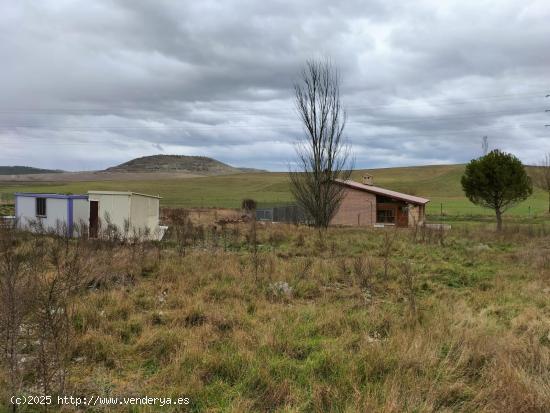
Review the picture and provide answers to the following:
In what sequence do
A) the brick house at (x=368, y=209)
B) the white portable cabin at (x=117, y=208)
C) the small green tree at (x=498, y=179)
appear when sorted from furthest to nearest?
the brick house at (x=368, y=209), the small green tree at (x=498, y=179), the white portable cabin at (x=117, y=208)

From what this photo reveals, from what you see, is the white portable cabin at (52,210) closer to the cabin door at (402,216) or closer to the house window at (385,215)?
the house window at (385,215)

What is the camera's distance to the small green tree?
27.0m

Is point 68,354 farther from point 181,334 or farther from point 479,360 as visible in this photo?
point 479,360

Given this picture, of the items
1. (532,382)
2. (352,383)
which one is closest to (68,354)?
(352,383)

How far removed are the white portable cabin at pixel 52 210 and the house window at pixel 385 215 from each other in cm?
2703

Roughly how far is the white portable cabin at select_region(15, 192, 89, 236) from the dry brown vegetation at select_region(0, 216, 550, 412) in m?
12.6

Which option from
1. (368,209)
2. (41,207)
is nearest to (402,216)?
(368,209)

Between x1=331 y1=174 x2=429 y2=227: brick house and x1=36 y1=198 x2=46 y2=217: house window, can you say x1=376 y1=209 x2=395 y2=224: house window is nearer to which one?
x1=331 y1=174 x2=429 y2=227: brick house

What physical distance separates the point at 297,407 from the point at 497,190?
88.4 feet

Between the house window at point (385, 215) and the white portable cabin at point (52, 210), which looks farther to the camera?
the house window at point (385, 215)

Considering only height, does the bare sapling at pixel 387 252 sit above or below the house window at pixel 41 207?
below

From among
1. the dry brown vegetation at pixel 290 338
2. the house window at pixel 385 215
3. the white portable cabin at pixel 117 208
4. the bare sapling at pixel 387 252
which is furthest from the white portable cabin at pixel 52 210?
the house window at pixel 385 215

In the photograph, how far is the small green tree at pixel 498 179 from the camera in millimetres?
27031

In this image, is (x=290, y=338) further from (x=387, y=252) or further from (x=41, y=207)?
(x=41, y=207)
